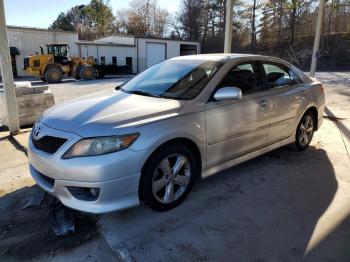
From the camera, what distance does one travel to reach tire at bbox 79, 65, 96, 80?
2167 cm

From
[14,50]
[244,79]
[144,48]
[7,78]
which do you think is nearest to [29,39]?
[14,50]

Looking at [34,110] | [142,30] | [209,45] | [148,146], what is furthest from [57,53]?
[142,30]

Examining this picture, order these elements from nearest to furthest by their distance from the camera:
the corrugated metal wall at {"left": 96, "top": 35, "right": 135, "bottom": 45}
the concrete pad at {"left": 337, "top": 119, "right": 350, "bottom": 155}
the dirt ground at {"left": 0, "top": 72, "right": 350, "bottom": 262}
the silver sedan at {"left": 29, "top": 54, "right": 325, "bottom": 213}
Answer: the dirt ground at {"left": 0, "top": 72, "right": 350, "bottom": 262}, the silver sedan at {"left": 29, "top": 54, "right": 325, "bottom": 213}, the concrete pad at {"left": 337, "top": 119, "right": 350, "bottom": 155}, the corrugated metal wall at {"left": 96, "top": 35, "right": 135, "bottom": 45}

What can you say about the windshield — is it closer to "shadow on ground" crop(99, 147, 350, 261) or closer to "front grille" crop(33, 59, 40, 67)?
"shadow on ground" crop(99, 147, 350, 261)

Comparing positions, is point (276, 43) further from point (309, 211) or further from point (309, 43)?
point (309, 211)

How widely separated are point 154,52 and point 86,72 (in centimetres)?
1143

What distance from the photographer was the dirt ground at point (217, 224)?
267 cm

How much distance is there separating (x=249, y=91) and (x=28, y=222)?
2848mm

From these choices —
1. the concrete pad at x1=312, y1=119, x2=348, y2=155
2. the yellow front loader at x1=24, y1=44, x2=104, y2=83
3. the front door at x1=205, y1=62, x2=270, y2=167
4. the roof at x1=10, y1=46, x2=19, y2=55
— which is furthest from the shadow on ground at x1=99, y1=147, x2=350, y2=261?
the roof at x1=10, y1=46, x2=19, y2=55

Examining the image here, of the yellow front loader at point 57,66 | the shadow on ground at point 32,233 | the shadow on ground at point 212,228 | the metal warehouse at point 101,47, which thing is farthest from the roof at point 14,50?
the shadow on ground at point 32,233

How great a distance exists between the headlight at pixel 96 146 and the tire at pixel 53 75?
18.5 m

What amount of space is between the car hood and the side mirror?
425mm

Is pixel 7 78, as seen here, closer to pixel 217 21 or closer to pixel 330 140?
pixel 330 140

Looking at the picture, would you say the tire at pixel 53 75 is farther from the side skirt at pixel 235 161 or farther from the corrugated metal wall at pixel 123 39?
the side skirt at pixel 235 161
